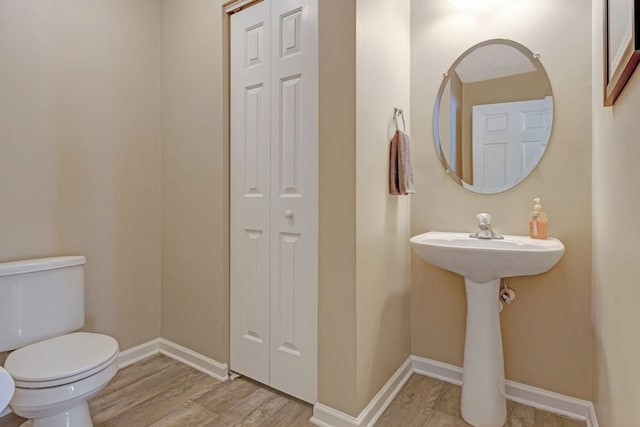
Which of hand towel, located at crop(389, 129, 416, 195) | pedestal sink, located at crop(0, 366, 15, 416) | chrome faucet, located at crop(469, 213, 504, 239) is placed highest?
hand towel, located at crop(389, 129, 416, 195)

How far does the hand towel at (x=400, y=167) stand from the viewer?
174 cm

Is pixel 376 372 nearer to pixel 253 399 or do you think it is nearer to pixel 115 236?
pixel 253 399

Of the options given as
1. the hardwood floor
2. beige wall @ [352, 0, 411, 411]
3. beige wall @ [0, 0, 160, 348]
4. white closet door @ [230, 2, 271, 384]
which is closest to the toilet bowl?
beige wall @ [0, 0, 160, 348]

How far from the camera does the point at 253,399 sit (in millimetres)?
1776

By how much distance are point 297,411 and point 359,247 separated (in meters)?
0.90

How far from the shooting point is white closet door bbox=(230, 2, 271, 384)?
184 cm

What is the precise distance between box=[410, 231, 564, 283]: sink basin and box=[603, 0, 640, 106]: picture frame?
1.97 feet

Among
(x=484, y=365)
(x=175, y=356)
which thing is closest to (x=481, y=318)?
(x=484, y=365)

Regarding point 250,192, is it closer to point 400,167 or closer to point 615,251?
point 400,167

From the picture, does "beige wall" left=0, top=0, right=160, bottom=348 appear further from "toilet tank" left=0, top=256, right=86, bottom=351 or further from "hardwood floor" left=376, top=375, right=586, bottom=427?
"hardwood floor" left=376, top=375, right=586, bottom=427

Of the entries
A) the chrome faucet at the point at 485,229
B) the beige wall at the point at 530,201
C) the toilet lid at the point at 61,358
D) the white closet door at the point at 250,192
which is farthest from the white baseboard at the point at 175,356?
the chrome faucet at the point at 485,229

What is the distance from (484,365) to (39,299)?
2.13 m

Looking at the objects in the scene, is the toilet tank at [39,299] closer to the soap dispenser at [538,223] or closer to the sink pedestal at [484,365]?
the sink pedestal at [484,365]

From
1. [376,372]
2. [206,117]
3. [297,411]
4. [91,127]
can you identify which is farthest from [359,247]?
[91,127]
